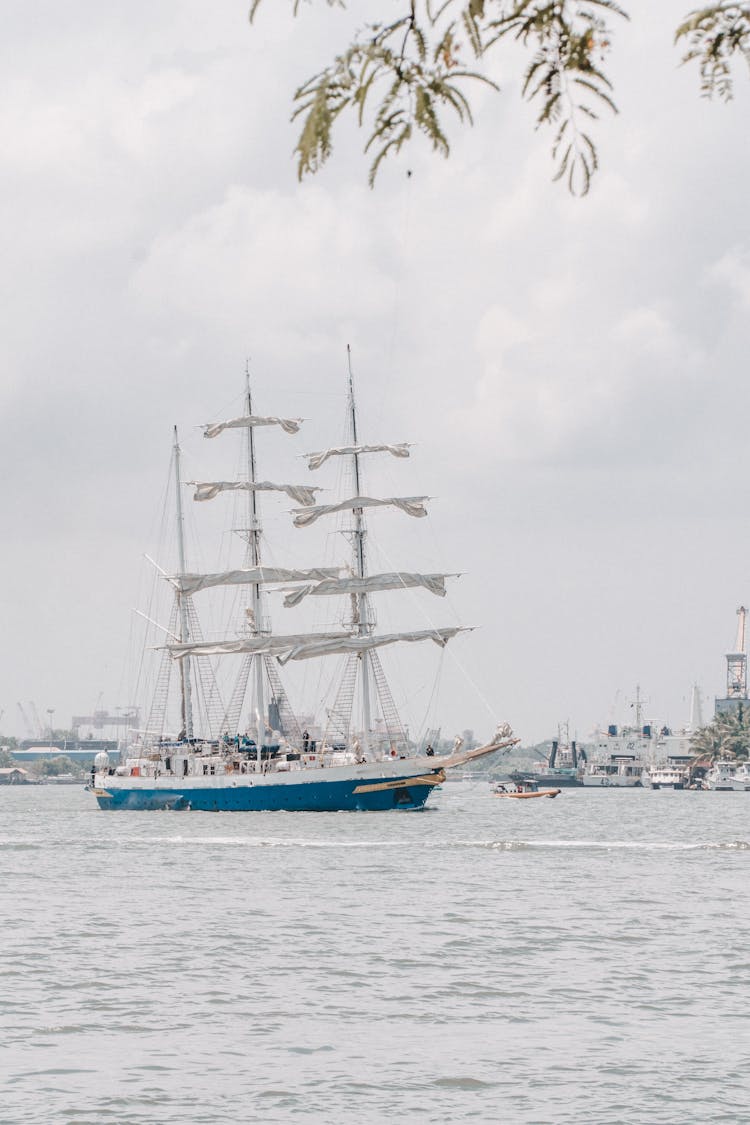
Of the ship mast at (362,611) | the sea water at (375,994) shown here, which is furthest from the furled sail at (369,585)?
the sea water at (375,994)

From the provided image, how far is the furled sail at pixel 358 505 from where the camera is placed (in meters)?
126

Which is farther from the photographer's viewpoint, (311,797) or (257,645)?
(257,645)

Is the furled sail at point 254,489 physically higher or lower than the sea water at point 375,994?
higher

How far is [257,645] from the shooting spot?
425 ft

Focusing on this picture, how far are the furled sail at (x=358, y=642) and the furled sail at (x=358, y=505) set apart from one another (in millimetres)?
9276

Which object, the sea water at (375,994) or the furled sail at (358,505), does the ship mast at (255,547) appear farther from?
the sea water at (375,994)

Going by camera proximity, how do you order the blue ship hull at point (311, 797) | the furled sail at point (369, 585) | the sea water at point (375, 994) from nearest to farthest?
the sea water at point (375, 994), the blue ship hull at point (311, 797), the furled sail at point (369, 585)

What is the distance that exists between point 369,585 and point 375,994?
94912 mm

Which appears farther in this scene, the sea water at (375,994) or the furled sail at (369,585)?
the furled sail at (369,585)

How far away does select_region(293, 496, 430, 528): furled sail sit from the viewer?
126000mm

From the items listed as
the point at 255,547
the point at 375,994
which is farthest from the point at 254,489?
the point at 375,994

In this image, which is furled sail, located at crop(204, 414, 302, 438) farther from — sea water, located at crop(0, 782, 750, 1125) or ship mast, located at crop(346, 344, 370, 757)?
sea water, located at crop(0, 782, 750, 1125)

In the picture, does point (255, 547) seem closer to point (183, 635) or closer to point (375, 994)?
point (183, 635)

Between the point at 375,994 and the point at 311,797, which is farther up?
the point at 311,797
